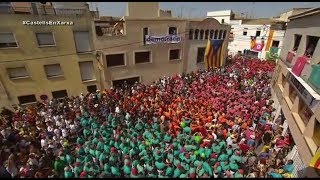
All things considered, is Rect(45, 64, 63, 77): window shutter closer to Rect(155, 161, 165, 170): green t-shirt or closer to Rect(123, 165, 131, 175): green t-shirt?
Rect(123, 165, 131, 175): green t-shirt

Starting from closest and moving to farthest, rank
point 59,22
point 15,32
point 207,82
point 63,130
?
point 63,130, point 15,32, point 59,22, point 207,82

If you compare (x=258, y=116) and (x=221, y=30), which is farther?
(x=221, y=30)

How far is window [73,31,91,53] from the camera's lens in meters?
18.4

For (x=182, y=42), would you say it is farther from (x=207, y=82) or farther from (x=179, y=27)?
(x=207, y=82)

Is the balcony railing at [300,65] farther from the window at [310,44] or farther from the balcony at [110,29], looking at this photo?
the balcony at [110,29]

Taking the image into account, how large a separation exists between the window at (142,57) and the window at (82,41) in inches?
188

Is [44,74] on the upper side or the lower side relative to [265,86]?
upper

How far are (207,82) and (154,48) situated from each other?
6.51 m

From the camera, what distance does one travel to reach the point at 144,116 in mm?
15086

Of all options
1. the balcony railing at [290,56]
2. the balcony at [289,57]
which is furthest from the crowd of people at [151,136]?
the balcony railing at [290,56]

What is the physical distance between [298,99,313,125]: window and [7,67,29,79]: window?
19.9 m

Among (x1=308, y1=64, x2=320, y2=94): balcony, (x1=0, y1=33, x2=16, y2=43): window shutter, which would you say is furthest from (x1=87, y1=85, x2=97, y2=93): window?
(x1=308, y1=64, x2=320, y2=94): balcony

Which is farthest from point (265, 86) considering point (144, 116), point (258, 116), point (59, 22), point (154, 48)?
point (59, 22)

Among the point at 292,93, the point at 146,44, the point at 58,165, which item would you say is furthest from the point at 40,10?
the point at 292,93
